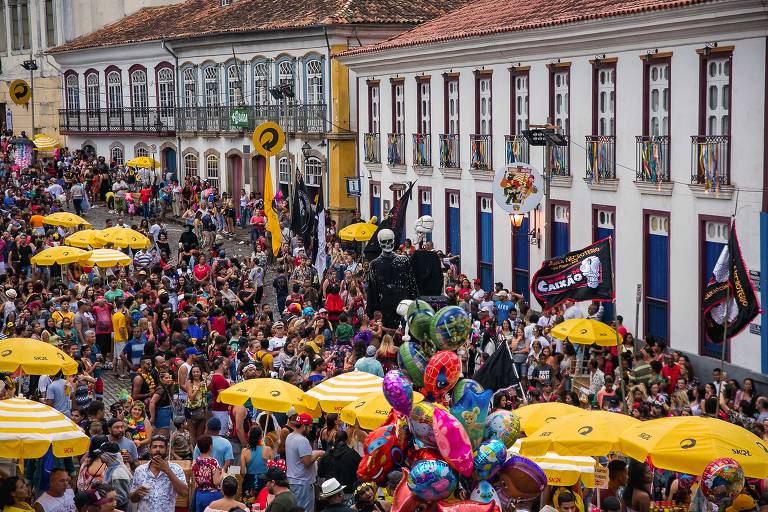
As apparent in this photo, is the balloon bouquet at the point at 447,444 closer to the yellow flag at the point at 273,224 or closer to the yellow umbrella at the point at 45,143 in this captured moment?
the yellow flag at the point at 273,224

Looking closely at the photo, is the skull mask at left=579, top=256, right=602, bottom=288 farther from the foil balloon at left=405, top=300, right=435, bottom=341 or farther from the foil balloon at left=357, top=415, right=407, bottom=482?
Result: the foil balloon at left=357, top=415, right=407, bottom=482

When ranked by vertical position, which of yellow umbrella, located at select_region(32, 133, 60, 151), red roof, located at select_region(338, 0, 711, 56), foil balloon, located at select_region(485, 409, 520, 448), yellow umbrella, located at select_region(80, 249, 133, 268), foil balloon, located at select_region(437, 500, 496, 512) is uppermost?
red roof, located at select_region(338, 0, 711, 56)

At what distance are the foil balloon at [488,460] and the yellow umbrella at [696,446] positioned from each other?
2.48 metres

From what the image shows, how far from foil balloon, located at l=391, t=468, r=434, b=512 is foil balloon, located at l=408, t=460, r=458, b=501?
0.11 metres

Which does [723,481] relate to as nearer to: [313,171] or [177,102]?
[313,171]

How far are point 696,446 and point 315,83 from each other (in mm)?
32263

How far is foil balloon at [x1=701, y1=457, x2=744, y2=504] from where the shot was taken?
482 inches

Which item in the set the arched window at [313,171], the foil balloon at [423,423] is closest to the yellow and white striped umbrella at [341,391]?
the foil balloon at [423,423]

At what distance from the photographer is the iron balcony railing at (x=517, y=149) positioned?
103 ft

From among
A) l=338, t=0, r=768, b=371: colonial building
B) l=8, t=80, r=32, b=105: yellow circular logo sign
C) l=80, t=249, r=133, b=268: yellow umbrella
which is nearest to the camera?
→ l=338, t=0, r=768, b=371: colonial building

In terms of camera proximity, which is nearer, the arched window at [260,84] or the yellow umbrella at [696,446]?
the yellow umbrella at [696,446]

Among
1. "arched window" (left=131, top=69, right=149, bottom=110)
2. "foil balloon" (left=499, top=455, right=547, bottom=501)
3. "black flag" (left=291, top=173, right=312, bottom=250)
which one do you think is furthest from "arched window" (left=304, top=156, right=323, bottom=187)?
"foil balloon" (left=499, top=455, right=547, bottom=501)

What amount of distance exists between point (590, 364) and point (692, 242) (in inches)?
187

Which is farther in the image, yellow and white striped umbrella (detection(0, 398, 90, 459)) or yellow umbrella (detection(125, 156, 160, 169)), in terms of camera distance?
yellow umbrella (detection(125, 156, 160, 169))
